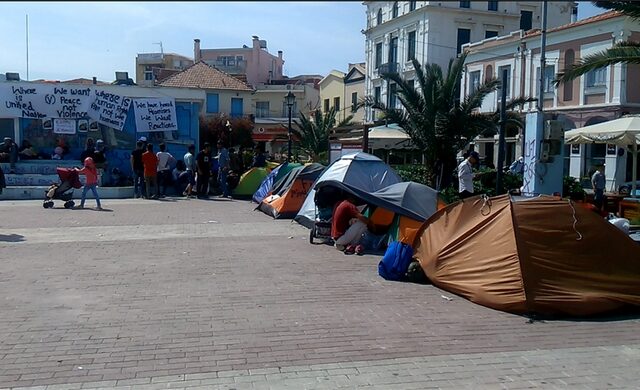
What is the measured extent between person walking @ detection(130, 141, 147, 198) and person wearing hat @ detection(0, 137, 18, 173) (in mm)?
4153

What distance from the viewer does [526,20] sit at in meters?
50.4

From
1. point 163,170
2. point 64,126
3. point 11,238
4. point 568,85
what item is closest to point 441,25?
point 568,85

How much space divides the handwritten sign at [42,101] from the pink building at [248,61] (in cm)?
4521

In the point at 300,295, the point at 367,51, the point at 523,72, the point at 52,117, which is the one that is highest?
the point at 367,51

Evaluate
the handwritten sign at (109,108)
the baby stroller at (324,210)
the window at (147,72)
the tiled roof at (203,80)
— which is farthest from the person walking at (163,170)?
the window at (147,72)

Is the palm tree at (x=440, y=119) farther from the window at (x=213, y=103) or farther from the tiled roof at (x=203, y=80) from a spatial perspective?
the window at (x=213, y=103)

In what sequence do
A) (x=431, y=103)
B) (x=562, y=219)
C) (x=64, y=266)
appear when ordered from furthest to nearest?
(x=431, y=103) < (x=64, y=266) < (x=562, y=219)

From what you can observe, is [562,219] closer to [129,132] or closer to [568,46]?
[129,132]

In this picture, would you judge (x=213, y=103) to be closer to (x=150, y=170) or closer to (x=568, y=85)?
(x=568, y=85)

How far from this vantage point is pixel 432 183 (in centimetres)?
1973

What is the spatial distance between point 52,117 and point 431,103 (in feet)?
42.9

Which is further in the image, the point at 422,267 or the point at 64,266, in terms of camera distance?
the point at 64,266

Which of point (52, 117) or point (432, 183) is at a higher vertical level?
point (52, 117)

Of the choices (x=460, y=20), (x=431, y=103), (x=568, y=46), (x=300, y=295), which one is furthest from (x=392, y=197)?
(x=460, y=20)
